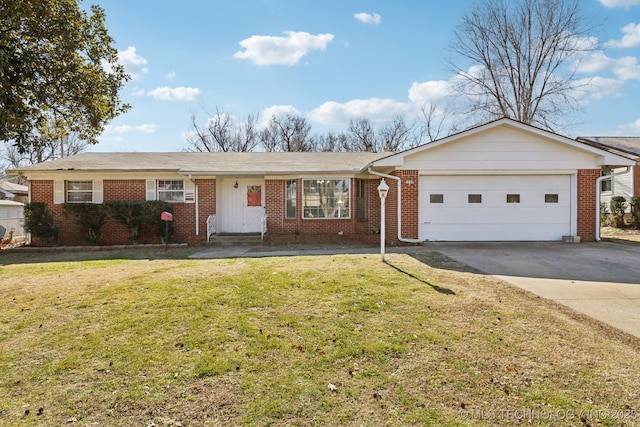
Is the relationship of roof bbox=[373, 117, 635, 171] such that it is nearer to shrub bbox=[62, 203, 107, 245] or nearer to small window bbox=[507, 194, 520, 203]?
small window bbox=[507, 194, 520, 203]

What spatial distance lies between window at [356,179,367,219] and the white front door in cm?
367

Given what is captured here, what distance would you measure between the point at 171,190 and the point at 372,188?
7.43 m

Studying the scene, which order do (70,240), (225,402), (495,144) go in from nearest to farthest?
(225,402) < (495,144) < (70,240)

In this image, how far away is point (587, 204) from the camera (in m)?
11.2

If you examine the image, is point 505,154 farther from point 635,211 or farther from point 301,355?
point 301,355

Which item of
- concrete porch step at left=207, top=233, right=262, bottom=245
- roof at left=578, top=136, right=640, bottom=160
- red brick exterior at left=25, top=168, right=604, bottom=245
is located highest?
roof at left=578, top=136, right=640, bottom=160

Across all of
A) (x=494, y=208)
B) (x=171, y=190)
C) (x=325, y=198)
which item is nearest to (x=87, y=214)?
(x=171, y=190)

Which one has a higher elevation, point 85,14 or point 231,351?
point 85,14

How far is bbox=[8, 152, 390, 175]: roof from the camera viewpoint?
12.5m

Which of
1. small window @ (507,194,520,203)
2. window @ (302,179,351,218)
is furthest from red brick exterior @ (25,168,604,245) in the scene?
small window @ (507,194,520,203)

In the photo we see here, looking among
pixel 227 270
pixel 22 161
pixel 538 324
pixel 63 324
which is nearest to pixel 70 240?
pixel 227 270

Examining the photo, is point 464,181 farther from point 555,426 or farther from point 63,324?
point 63,324

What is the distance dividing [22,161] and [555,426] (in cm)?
5719

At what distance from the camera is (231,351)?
11.8ft
